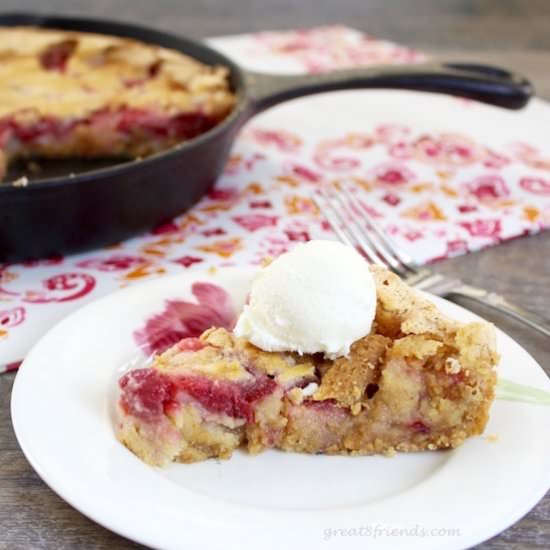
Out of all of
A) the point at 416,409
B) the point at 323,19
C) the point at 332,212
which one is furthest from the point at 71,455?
the point at 323,19

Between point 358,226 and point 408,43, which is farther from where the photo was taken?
point 408,43

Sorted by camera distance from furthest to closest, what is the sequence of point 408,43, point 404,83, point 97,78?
point 408,43, point 97,78, point 404,83

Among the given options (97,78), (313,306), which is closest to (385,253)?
(313,306)

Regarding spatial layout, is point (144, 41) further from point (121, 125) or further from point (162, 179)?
point (162, 179)

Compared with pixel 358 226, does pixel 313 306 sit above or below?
above

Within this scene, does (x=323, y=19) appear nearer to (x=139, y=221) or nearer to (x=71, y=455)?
(x=139, y=221)

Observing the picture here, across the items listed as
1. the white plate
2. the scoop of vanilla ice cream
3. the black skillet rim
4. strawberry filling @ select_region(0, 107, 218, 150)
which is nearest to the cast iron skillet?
the black skillet rim

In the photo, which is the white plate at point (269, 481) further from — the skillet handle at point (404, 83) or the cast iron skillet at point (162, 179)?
the skillet handle at point (404, 83)

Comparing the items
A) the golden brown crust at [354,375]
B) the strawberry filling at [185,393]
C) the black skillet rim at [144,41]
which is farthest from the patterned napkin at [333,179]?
the golden brown crust at [354,375]
